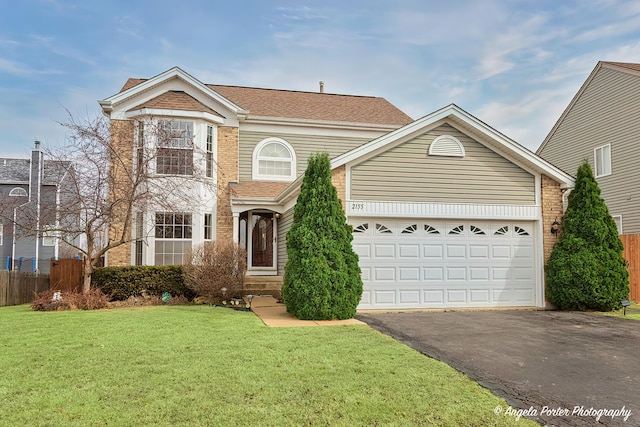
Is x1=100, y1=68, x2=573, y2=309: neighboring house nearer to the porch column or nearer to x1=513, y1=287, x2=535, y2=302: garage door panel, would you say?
x1=513, y1=287, x2=535, y2=302: garage door panel

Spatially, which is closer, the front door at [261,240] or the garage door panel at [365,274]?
the garage door panel at [365,274]

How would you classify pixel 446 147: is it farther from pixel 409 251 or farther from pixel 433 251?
pixel 409 251

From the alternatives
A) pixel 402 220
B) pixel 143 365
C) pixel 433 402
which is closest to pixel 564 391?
pixel 433 402

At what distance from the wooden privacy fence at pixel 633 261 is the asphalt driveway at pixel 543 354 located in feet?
14.6

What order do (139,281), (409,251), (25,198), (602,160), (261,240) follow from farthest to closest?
(25,198) < (602,160) < (261,240) < (139,281) < (409,251)

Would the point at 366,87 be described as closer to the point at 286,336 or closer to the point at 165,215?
the point at 165,215

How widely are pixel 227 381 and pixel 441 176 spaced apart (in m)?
8.34

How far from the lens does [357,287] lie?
9820 millimetres

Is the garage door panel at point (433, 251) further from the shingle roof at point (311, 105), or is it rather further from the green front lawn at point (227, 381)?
the shingle roof at point (311, 105)

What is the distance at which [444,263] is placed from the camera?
11523 millimetres

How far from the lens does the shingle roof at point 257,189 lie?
604 inches

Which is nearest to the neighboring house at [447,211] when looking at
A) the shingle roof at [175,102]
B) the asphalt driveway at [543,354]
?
the asphalt driveway at [543,354]

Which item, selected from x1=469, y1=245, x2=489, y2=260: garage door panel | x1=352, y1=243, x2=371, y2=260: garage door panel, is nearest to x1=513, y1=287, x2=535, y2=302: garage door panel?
x1=469, y1=245, x2=489, y2=260: garage door panel

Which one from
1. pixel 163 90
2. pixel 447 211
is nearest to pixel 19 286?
pixel 163 90
